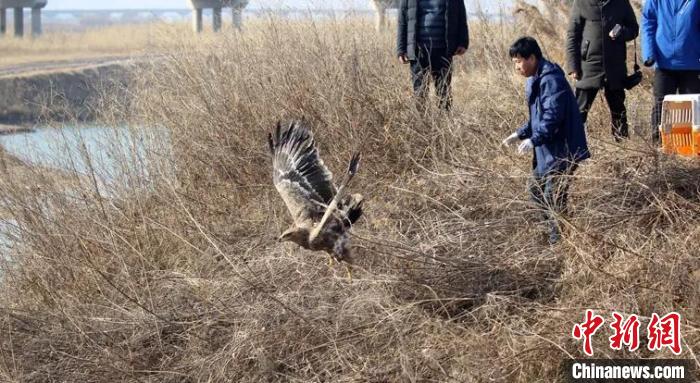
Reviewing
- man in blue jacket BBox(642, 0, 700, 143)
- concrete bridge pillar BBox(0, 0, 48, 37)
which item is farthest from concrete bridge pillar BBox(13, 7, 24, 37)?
man in blue jacket BBox(642, 0, 700, 143)

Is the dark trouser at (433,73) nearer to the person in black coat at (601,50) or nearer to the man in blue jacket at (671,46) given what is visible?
the person in black coat at (601,50)

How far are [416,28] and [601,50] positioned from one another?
4.95ft

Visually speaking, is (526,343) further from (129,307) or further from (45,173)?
(45,173)

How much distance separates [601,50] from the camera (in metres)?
7.71

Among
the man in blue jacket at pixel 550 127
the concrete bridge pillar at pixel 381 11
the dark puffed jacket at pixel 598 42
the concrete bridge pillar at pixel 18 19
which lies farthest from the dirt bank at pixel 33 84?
the man in blue jacket at pixel 550 127

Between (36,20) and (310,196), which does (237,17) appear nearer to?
(310,196)

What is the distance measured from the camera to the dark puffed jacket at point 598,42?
766 cm

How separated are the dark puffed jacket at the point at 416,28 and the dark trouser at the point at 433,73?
7 centimetres

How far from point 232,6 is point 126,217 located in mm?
3554

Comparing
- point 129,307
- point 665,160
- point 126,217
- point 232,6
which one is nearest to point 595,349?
point 665,160

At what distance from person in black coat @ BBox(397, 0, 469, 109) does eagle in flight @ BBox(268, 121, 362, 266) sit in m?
1.41

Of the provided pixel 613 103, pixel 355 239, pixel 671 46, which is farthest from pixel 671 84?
pixel 355 239

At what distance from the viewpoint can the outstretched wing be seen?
6965 millimetres

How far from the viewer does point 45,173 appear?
8.52 metres
